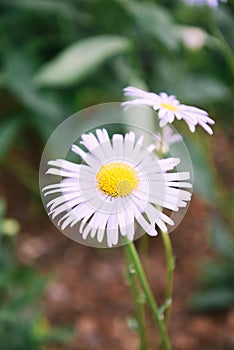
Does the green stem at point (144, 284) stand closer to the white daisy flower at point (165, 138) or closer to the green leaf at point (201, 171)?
the white daisy flower at point (165, 138)

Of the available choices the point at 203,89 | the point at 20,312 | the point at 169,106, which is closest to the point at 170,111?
the point at 169,106

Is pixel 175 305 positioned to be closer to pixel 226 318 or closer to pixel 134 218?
pixel 226 318

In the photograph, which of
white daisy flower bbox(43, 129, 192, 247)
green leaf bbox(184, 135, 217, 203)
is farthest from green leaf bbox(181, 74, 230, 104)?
white daisy flower bbox(43, 129, 192, 247)

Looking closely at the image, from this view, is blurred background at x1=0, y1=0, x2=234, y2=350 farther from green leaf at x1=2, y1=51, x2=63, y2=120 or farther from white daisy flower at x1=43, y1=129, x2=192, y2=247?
white daisy flower at x1=43, y1=129, x2=192, y2=247

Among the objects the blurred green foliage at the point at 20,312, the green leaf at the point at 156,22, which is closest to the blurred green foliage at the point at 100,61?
the green leaf at the point at 156,22

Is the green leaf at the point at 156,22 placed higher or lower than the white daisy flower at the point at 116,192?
higher

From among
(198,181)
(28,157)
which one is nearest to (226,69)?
(198,181)

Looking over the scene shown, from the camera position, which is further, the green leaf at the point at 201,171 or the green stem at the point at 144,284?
the green leaf at the point at 201,171

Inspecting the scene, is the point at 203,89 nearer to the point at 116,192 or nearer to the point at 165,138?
the point at 165,138
